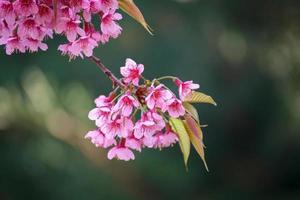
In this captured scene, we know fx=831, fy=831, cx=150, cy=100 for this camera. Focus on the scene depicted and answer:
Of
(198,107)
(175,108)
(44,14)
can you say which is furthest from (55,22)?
(198,107)

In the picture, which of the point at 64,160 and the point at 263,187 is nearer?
the point at 64,160

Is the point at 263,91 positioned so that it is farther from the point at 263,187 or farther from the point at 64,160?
the point at 64,160

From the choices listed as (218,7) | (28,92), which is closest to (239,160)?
(218,7)

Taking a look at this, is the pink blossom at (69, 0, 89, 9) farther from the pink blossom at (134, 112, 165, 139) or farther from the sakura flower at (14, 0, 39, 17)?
the pink blossom at (134, 112, 165, 139)

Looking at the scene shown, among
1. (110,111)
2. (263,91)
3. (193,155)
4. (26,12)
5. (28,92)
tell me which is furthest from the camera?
(263,91)

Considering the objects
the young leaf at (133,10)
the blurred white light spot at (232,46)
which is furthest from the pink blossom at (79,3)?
the blurred white light spot at (232,46)

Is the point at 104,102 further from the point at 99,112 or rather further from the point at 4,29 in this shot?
the point at 4,29
